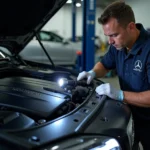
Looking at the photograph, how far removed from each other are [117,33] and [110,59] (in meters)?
0.45

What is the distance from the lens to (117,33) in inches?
63.4

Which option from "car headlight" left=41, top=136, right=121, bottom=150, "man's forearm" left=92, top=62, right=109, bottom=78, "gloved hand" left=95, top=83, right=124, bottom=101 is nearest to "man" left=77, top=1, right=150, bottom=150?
"gloved hand" left=95, top=83, right=124, bottom=101

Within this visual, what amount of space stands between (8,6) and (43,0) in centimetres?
28

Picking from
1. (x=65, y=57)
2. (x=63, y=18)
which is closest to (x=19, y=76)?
(x=65, y=57)

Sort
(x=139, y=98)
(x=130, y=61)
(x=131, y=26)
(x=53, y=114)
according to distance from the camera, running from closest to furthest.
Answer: (x=53, y=114) < (x=139, y=98) < (x=131, y=26) < (x=130, y=61)

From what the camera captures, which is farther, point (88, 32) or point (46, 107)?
point (88, 32)

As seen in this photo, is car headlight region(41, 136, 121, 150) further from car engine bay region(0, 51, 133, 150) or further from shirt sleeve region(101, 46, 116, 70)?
shirt sleeve region(101, 46, 116, 70)

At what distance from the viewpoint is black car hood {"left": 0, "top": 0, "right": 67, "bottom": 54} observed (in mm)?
1936

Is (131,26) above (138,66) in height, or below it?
above

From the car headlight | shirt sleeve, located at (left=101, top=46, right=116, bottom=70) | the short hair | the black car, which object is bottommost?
the car headlight

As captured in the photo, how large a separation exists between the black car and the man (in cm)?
8

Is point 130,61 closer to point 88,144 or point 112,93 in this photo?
point 112,93

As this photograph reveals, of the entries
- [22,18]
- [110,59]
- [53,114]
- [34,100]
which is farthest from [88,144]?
[22,18]

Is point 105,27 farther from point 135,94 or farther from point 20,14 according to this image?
point 20,14
